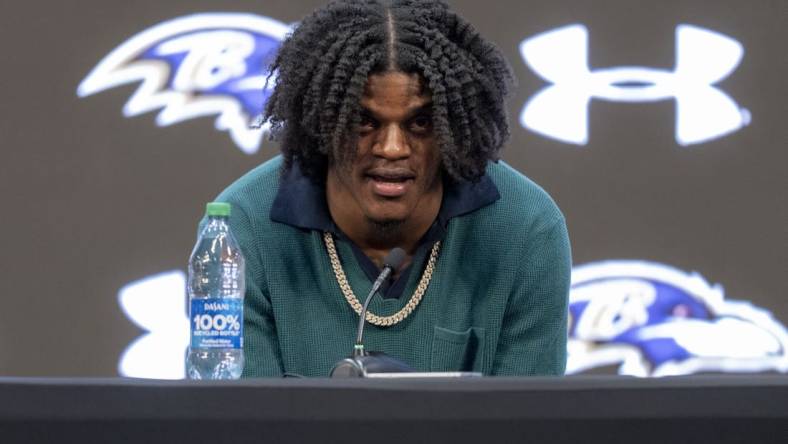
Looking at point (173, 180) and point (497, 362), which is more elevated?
point (173, 180)

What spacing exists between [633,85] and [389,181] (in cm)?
176

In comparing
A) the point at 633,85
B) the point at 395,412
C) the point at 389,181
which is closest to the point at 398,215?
the point at 389,181

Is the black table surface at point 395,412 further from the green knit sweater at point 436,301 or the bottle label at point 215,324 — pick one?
the green knit sweater at point 436,301

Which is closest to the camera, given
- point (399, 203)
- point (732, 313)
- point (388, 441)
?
point (388, 441)

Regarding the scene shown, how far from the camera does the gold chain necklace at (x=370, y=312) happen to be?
2145 millimetres

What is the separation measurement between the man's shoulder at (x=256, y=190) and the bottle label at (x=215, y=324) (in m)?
0.51

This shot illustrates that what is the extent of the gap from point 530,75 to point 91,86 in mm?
1245

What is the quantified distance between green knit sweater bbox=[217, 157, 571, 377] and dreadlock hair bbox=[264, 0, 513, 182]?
0.12m

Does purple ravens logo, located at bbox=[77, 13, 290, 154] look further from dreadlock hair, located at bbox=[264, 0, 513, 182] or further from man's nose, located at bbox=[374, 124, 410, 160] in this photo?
man's nose, located at bbox=[374, 124, 410, 160]

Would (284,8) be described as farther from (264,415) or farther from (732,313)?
(264,415)

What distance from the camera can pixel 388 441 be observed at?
112cm

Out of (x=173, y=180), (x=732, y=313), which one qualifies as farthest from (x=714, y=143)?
(x=173, y=180)

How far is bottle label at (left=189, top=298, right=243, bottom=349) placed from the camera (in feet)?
5.58

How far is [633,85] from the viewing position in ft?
12.0
